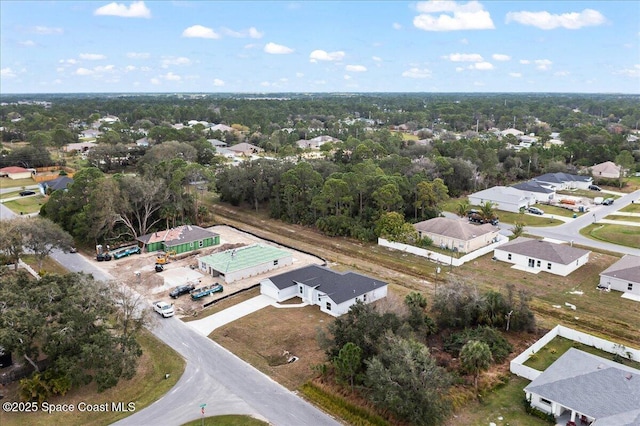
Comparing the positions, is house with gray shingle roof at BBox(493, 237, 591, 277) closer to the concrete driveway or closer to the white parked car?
the white parked car

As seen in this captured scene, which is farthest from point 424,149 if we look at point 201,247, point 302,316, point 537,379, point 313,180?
point 537,379

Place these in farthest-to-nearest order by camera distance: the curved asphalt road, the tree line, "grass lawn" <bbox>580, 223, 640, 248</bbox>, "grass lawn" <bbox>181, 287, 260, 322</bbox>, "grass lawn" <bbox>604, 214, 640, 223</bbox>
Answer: "grass lawn" <bbox>604, 214, 640, 223</bbox>
"grass lawn" <bbox>580, 223, 640, 248</bbox>
the curved asphalt road
"grass lawn" <bbox>181, 287, 260, 322</bbox>
the tree line

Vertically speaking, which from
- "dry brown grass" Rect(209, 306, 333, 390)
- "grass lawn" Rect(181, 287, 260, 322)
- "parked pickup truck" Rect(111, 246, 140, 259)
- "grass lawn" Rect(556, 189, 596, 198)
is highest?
"grass lawn" Rect(556, 189, 596, 198)

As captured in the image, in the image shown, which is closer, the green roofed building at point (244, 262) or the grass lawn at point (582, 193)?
the green roofed building at point (244, 262)

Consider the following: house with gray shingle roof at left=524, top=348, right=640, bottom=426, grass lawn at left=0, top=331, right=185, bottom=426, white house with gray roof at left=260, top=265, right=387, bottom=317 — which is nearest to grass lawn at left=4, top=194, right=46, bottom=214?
white house with gray roof at left=260, top=265, right=387, bottom=317

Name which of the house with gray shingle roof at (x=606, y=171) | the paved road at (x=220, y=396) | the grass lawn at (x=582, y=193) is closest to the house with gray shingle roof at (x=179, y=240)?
the paved road at (x=220, y=396)

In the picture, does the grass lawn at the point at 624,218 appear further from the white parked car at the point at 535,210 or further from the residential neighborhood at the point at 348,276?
the white parked car at the point at 535,210

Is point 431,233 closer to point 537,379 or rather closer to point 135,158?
point 537,379

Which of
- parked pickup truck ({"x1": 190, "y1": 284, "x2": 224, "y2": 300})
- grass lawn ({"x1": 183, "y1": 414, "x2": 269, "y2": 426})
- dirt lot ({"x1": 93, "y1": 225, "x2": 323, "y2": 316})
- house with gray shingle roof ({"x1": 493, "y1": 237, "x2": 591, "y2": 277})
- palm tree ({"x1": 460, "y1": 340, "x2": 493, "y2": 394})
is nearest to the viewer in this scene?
grass lawn ({"x1": 183, "y1": 414, "x2": 269, "y2": 426})
